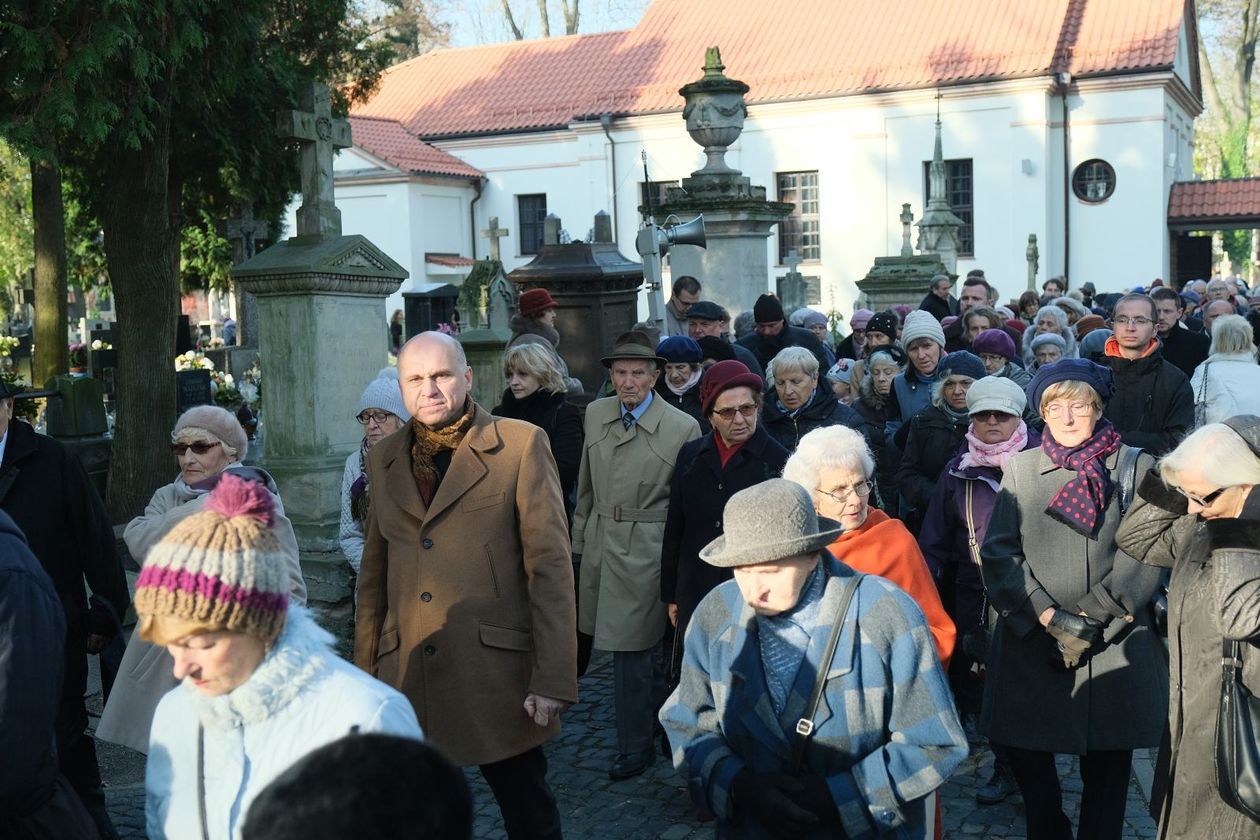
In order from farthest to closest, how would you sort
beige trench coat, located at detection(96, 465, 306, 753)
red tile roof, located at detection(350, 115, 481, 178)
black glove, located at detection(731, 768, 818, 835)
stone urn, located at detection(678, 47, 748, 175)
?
1. red tile roof, located at detection(350, 115, 481, 178)
2. stone urn, located at detection(678, 47, 748, 175)
3. beige trench coat, located at detection(96, 465, 306, 753)
4. black glove, located at detection(731, 768, 818, 835)

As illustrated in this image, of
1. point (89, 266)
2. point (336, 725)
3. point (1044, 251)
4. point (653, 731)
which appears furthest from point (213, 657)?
point (1044, 251)

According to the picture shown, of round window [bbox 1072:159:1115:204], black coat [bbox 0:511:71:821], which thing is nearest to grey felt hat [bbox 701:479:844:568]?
black coat [bbox 0:511:71:821]

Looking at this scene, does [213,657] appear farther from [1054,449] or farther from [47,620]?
[1054,449]

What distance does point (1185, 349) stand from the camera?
9.67 metres

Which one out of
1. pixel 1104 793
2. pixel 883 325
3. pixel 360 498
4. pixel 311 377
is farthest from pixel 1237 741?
pixel 883 325

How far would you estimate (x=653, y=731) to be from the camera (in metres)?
6.43

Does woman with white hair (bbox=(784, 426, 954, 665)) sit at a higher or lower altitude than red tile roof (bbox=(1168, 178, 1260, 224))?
lower

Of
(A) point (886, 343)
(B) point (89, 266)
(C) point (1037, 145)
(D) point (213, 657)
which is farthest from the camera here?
(C) point (1037, 145)

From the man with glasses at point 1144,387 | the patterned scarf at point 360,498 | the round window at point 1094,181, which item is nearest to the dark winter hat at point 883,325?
the man with glasses at point 1144,387

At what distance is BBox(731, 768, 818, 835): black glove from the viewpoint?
316 centimetres

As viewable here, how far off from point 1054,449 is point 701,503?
5.16ft

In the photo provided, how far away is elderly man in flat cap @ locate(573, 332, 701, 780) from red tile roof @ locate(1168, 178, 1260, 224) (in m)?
31.8

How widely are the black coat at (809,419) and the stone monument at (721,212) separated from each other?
21.6 feet

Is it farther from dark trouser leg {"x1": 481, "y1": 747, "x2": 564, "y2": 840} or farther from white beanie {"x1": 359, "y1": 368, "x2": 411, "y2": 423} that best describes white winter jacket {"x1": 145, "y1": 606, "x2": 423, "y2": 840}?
white beanie {"x1": 359, "y1": 368, "x2": 411, "y2": 423}
